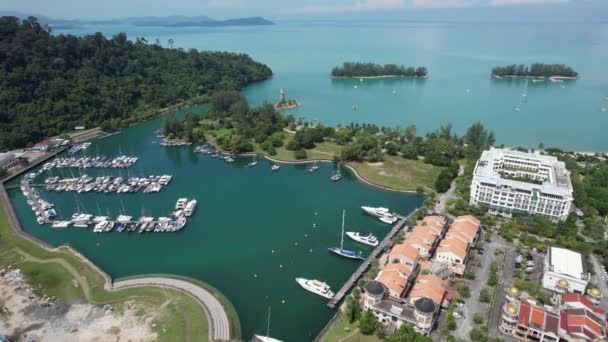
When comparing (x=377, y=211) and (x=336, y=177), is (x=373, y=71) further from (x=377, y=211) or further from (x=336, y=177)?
(x=377, y=211)

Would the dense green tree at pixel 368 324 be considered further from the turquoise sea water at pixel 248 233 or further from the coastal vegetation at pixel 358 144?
the coastal vegetation at pixel 358 144

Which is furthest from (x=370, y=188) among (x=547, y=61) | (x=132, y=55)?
(x=547, y=61)

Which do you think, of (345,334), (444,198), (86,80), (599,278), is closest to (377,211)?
(444,198)

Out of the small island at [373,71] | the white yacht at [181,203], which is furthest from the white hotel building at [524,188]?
the small island at [373,71]

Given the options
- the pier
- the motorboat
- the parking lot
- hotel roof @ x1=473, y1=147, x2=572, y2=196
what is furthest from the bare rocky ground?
hotel roof @ x1=473, y1=147, x2=572, y2=196

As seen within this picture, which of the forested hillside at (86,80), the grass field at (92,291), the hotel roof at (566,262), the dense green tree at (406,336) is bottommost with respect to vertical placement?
the grass field at (92,291)
